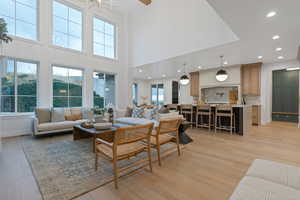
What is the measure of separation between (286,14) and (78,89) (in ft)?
21.2

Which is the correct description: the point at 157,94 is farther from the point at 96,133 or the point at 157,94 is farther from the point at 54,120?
the point at 96,133

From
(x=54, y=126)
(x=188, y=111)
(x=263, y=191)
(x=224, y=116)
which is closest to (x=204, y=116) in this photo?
(x=188, y=111)

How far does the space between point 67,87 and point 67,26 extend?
2.43m

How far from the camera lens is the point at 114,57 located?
707cm

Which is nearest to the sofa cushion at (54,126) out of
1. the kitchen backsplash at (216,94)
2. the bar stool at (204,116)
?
the bar stool at (204,116)

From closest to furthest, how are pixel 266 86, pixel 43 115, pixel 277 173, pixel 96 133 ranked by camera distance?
1. pixel 277 173
2. pixel 96 133
3. pixel 43 115
4. pixel 266 86

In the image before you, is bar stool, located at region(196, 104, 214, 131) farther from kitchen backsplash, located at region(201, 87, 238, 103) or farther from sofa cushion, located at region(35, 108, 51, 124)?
sofa cushion, located at region(35, 108, 51, 124)

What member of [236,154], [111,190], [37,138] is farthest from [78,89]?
[236,154]

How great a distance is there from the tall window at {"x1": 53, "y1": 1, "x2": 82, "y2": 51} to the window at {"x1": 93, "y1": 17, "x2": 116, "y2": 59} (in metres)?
0.71

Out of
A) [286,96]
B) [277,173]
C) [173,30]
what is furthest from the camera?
[286,96]

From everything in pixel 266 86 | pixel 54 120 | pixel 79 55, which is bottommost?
pixel 54 120

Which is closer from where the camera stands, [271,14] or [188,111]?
[271,14]

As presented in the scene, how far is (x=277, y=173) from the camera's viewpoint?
1337mm

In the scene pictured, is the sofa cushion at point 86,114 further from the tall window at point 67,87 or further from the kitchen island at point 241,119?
the kitchen island at point 241,119
